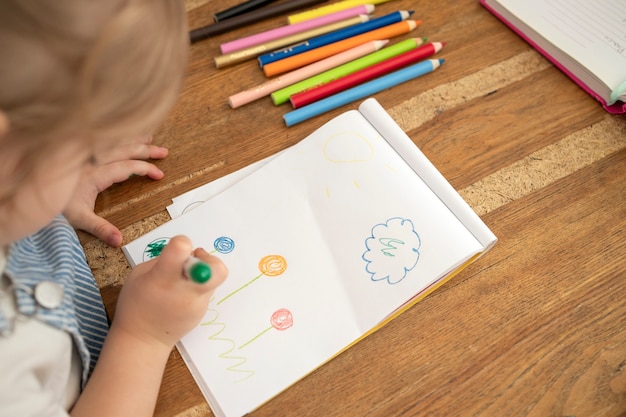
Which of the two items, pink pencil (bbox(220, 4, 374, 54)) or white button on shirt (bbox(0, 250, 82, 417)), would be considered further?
pink pencil (bbox(220, 4, 374, 54))

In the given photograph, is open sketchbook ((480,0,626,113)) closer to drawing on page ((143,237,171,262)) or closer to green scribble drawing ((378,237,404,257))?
green scribble drawing ((378,237,404,257))

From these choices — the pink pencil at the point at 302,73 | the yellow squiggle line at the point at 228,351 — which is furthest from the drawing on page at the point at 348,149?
the yellow squiggle line at the point at 228,351

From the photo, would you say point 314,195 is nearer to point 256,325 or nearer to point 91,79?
point 256,325

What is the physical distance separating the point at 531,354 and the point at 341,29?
0.48 m

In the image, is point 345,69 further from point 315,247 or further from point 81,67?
point 81,67

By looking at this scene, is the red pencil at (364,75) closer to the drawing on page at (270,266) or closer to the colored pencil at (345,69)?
the colored pencil at (345,69)

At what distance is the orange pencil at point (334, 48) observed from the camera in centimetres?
75

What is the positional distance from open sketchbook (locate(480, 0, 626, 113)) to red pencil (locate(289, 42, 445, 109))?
119mm

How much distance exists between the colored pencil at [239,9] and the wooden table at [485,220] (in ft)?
0.07

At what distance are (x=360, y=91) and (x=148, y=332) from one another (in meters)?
0.39

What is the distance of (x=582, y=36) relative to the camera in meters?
0.76

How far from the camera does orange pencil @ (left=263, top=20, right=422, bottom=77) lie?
752 millimetres

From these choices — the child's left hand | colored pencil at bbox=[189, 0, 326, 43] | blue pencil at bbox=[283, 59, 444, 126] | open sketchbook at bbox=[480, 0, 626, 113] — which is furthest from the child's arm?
open sketchbook at bbox=[480, 0, 626, 113]

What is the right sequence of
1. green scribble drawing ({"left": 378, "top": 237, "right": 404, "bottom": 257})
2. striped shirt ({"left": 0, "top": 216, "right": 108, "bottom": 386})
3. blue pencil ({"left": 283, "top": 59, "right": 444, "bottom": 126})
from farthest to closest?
1. blue pencil ({"left": 283, "top": 59, "right": 444, "bottom": 126})
2. green scribble drawing ({"left": 378, "top": 237, "right": 404, "bottom": 257})
3. striped shirt ({"left": 0, "top": 216, "right": 108, "bottom": 386})
